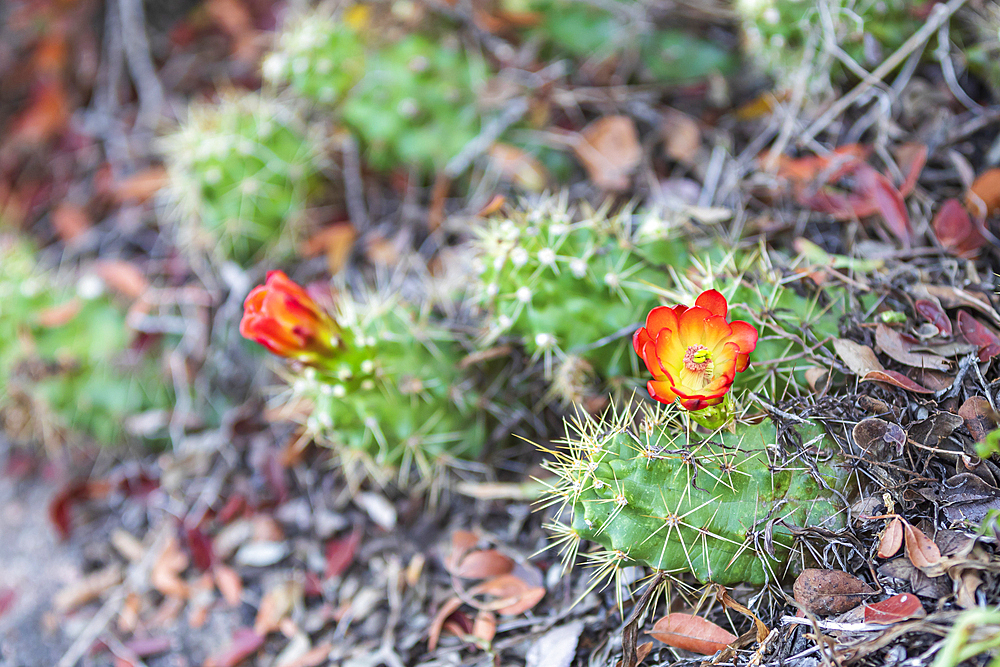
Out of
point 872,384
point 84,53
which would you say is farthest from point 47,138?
point 872,384

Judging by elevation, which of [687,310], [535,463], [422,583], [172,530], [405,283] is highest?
[687,310]

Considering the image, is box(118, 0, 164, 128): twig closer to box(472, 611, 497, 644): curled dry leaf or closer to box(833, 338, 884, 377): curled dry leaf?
box(472, 611, 497, 644): curled dry leaf

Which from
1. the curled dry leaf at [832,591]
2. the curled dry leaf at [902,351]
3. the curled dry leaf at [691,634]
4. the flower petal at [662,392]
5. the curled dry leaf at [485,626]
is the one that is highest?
the flower petal at [662,392]

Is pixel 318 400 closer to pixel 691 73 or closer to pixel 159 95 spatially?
pixel 691 73

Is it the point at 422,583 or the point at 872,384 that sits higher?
the point at 872,384

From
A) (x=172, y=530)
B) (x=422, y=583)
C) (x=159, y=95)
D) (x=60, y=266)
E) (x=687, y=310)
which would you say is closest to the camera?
(x=687, y=310)

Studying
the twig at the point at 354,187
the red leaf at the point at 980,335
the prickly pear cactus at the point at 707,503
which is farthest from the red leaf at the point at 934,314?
the twig at the point at 354,187

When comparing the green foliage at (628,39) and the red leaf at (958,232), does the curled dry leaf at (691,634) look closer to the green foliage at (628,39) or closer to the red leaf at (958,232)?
the red leaf at (958,232)
